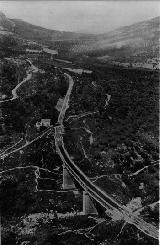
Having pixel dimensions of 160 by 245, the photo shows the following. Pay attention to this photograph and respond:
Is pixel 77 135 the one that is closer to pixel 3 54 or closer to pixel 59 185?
pixel 59 185

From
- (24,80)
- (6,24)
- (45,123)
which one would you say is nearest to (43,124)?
(45,123)

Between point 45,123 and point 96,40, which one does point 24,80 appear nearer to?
point 45,123

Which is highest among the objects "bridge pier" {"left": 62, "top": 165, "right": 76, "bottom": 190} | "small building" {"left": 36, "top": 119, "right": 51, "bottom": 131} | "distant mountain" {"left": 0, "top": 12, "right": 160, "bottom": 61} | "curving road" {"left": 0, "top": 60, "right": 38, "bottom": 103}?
"distant mountain" {"left": 0, "top": 12, "right": 160, "bottom": 61}

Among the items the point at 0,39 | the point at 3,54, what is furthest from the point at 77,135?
the point at 0,39

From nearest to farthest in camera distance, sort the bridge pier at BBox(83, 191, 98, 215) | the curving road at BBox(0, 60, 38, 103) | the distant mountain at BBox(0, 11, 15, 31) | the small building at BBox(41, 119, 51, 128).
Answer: the bridge pier at BBox(83, 191, 98, 215), the small building at BBox(41, 119, 51, 128), the curving road at BBox(0, 60, 38, 103), the distant mountain at BBox(0, 11, 15, 31)

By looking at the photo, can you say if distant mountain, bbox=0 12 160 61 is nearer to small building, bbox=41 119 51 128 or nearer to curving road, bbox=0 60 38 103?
curving road, bbox=0 60 38 103

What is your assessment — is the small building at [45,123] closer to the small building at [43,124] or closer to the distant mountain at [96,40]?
the small building at [43,124]

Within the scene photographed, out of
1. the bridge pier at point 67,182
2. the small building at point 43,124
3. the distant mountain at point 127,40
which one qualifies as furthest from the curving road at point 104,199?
the distant mountain at point 127,40

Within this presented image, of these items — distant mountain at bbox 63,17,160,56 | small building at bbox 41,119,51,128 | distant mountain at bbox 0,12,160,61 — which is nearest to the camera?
small building at bbox 41,119,51,128

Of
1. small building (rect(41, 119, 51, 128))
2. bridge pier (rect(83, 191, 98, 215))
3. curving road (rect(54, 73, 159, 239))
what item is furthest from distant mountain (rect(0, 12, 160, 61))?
bridge pier (rect(83, 191, 98, 215))
